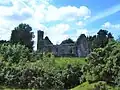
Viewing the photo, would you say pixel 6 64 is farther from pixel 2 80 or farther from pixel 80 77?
pixel 80 77

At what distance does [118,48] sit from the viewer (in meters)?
24.4

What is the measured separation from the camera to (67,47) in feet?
212

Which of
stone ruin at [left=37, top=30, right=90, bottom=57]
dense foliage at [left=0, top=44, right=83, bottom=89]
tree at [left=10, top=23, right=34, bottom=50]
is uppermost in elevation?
tree at [left=10, top=23, right=34, bottom=50]

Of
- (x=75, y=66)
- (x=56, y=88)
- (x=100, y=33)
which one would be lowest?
(x=56, y=88)

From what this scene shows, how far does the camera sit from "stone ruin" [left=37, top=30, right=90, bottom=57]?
6181cm

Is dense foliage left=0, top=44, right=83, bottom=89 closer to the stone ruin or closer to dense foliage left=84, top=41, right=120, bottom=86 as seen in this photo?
dense foliage left=84, top=41, right=120, bottom=86

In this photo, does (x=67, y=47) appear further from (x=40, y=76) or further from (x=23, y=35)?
(x=40, y=76)

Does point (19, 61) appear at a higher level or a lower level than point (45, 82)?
higher

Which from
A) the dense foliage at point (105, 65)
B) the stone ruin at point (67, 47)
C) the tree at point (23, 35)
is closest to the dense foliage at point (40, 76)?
the dense foliage at point (105, 65)

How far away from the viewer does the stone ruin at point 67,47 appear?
61812 mm

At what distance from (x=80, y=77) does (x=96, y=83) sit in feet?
13.7

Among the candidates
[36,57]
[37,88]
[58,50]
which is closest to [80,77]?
[37,88]

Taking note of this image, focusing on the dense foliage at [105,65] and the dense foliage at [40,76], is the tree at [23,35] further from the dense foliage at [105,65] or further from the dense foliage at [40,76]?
the dense foliage at [105,65]

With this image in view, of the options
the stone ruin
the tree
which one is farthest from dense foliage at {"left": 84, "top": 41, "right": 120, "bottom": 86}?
the tree
